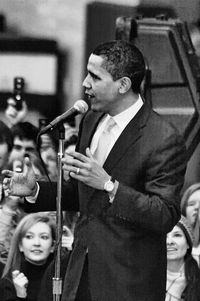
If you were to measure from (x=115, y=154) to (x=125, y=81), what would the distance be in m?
0.22

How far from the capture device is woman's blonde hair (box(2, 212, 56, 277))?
3.09 m

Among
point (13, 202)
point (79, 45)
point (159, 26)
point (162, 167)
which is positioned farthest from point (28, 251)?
point (162, 167)

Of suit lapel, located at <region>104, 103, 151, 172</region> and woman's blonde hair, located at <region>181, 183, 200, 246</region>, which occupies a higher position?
suit lapel, located at <region>104, 103, 151, 172</region>

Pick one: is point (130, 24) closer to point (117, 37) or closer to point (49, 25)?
point (117, 37)

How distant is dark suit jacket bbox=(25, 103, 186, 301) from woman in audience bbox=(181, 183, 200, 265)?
1.02 m

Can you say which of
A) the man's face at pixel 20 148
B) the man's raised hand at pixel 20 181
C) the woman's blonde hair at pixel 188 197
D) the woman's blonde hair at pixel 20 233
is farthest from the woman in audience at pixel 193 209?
the man's raised hand at pixel 20 181

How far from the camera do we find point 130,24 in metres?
3.00

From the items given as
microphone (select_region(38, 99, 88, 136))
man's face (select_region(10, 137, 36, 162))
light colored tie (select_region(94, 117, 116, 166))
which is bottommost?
man's face (select_region(10, 137, 36, 162))

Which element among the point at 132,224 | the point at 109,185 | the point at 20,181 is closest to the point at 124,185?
the point at 109,185

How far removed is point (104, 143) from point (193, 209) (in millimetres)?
1087

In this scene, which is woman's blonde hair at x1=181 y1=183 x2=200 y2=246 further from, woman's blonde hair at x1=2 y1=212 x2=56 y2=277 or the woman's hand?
the woman's hand

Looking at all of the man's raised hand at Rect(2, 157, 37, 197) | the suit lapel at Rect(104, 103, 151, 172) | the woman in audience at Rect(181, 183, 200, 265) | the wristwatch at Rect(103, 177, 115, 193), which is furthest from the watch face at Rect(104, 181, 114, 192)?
the woman in audience at Rect(181, 183, 200, 265)

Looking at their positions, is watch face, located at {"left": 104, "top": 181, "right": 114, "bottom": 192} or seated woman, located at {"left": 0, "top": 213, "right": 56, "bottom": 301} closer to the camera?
watch face, located at {"left": 104, "top": 181, "right": 114, "bottom": 192}

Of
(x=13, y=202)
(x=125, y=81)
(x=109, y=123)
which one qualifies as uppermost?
(x=125, y=81)
